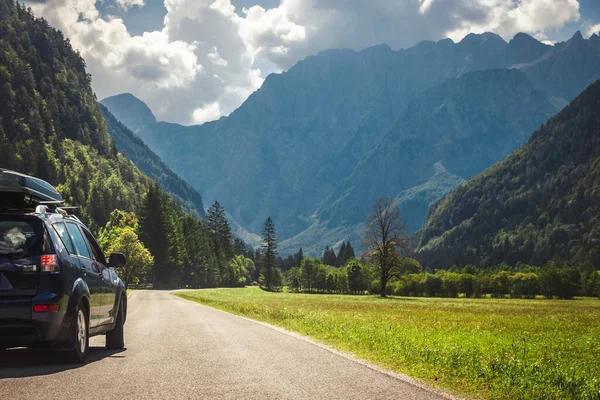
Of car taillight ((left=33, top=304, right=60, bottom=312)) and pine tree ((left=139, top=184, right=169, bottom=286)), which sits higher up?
pine tree ((left=139, top=184, right=169, bottom=286))

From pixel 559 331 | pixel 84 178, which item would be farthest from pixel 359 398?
pixel 84 178

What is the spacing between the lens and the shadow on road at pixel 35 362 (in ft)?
28.4

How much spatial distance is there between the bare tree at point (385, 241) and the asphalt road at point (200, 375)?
185 feet

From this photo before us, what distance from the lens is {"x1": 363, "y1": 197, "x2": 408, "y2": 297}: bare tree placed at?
68438mm

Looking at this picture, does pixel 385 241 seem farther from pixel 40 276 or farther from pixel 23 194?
pixel 40 276

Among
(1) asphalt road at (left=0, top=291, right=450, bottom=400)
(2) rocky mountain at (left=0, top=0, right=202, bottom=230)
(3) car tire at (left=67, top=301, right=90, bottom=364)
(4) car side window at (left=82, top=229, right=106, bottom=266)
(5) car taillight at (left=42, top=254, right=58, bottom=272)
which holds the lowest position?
(1) asphalt road at (left=0, top=291, right=450, bottom=400)

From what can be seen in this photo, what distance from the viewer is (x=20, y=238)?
29.2 ft

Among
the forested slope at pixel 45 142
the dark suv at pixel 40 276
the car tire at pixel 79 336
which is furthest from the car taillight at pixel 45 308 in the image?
the forested slope at pixel 45 142

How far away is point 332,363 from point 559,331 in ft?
47.5

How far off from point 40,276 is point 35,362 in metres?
2.23

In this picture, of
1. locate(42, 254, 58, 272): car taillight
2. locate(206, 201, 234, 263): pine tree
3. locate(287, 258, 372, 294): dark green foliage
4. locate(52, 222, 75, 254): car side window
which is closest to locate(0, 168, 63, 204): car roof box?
locate(52, 222, 75, 254): car side window

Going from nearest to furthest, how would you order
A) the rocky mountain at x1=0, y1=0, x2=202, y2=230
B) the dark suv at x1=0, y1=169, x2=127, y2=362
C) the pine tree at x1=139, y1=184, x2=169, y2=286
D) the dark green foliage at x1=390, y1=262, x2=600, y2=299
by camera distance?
the dark suv at x1=0, y1=169, x2=127, y2=362, the dark green foliage at x1=390, y1=262, x2=600, y2=299, the pine tree at x1=139, y1=184, x2=169, y2=286, the rocky mountain at x1=0, y1=0, x2=202, y2=230

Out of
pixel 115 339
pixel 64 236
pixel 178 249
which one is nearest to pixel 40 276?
pixel 64 236

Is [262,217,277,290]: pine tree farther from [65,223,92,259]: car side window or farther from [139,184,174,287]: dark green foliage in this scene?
[65,223,92,259]: car side window
